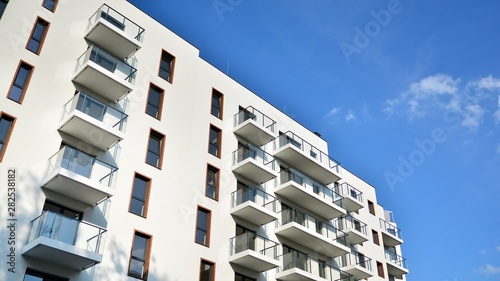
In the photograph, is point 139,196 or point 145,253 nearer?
point 145,253

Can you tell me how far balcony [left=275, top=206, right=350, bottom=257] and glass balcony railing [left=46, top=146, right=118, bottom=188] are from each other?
431 inches

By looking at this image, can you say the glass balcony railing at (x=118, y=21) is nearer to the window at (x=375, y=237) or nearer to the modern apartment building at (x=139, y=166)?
the modern apartment building at (x=139, y=166)

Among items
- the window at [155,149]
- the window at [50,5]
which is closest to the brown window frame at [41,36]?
the window at [50,5]

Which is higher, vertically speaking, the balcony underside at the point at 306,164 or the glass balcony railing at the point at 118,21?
the glass balcony railing at the point at 118,21

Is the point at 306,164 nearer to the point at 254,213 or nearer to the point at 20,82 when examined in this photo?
the point at 254,213

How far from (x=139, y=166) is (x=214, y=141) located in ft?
19.2

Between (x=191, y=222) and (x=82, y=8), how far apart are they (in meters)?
11.8

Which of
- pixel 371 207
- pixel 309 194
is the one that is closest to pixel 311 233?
pixel 309 194

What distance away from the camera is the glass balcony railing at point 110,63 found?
2135cm

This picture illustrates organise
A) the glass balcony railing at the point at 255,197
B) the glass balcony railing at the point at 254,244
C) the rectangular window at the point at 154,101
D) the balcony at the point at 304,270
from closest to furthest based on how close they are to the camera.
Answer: the glass balcony railing at the point at 254,244 < the rectangular window at the point at 154,101 < the balcony at the point at 304,270 < the glass balcony railing at the point at 255,197

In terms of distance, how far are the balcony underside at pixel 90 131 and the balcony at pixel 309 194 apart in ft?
37.7

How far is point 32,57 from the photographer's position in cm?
1994

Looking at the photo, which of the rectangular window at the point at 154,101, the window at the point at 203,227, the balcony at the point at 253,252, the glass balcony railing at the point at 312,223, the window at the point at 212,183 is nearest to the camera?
the window at the point at 203,227

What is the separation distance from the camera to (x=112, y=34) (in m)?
22.5
